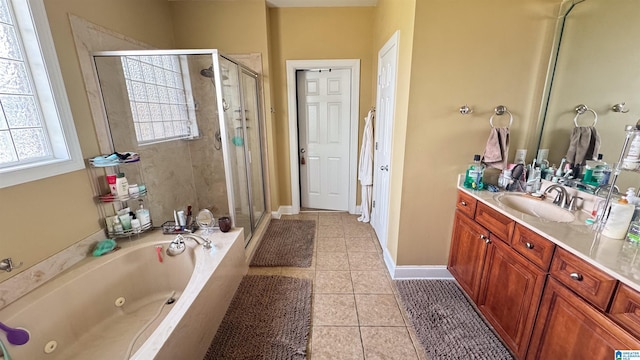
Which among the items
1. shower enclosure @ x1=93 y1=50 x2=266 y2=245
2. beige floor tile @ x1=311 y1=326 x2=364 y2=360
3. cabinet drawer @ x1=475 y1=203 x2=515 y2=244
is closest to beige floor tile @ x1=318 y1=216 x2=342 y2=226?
shower enclosure @ x1=93 y1=50 x2=266 y2=245

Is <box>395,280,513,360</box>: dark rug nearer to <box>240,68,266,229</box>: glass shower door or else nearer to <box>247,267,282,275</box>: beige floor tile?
<box>247,267,282,275</box>: beige floor tile

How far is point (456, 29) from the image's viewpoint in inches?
68.8

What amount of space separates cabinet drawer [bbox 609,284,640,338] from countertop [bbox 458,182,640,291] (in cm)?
4

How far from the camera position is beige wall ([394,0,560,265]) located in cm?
173

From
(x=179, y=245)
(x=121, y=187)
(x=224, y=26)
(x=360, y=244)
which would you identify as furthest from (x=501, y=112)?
(x=224, y=26)

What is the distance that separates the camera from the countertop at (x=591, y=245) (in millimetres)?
957

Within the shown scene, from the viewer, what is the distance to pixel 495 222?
1.61m

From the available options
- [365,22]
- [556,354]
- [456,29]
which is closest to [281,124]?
[365,22]

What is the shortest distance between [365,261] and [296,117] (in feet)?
6.72

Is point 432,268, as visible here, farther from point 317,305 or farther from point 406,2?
point 406,2

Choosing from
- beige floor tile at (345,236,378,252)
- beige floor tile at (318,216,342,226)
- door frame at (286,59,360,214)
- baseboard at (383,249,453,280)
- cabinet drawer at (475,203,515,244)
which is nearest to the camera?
cabinet drawer at (475,203,515,244)

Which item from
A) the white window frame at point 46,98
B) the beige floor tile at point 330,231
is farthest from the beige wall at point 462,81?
the white window frame at point 46,98

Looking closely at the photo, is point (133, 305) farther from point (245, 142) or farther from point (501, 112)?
point (501, 112)

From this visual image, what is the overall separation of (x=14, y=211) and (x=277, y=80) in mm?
2673
